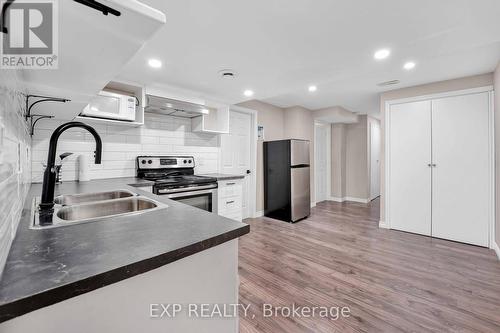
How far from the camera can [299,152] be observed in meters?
4.10

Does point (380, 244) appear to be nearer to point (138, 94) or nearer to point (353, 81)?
point (353, 81)

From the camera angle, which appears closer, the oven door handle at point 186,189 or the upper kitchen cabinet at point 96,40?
the upper kitchen cabinet at point 96,40

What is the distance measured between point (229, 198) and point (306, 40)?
2104 mm

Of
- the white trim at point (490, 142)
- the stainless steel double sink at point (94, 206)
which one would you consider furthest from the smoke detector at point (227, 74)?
the white trim at point (490, 142)

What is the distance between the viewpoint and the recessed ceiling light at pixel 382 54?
192cm

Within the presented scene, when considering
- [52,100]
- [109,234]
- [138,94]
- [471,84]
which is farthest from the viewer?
[471,84]

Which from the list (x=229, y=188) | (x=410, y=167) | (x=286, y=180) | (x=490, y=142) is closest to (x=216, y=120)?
(x=229, y=188)

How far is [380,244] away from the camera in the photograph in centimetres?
294

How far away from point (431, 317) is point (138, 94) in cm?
342

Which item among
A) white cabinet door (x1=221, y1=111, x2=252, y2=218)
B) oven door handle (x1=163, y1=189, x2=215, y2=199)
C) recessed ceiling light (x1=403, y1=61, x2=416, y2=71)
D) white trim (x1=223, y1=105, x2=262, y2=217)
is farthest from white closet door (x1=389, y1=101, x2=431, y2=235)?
oven door handle (x1=163, y1=189, x2=215, y2=199)

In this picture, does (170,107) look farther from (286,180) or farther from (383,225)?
(383,225)

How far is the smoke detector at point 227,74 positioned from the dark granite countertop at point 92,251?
→ 1856 mm

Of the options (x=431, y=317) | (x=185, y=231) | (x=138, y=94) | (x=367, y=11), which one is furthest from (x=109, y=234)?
(x=138, y=94)

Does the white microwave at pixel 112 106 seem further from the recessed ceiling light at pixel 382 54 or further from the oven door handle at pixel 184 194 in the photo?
the recessed ceiling light at pixel 382 54
